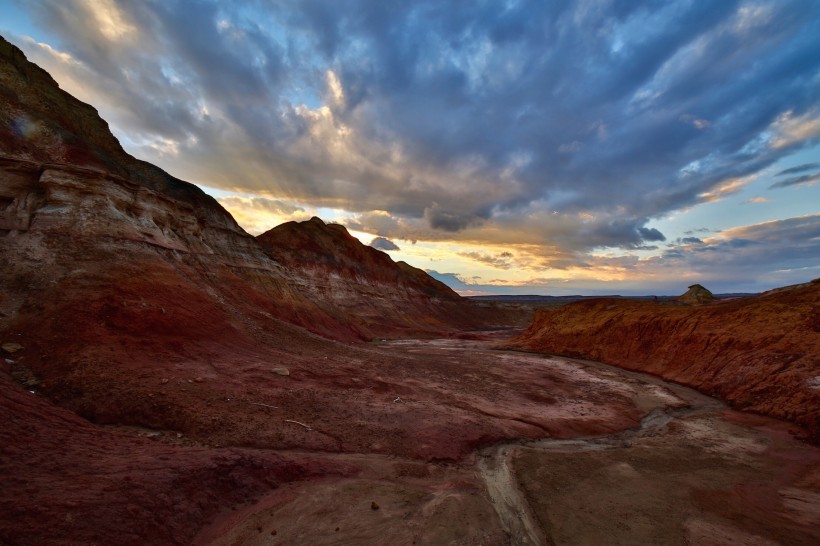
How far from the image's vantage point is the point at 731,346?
2197 centimetres

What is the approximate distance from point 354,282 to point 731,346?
179 ft

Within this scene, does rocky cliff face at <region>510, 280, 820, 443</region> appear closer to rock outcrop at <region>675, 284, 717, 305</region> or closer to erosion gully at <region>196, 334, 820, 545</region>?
erosion gully at <region>196, 334, 820, 545</region>

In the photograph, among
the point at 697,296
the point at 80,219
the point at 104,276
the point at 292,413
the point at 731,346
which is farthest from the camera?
the point at 697,296

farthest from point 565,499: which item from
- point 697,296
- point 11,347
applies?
point 697,296

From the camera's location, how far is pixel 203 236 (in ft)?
99.7

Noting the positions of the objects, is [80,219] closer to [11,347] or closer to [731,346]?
[11,347]

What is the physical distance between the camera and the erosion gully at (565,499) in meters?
6.45

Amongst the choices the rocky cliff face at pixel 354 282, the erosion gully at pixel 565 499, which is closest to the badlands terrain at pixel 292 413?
the erosion gully at pixel 565 499

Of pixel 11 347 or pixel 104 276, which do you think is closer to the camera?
pixel 11 347

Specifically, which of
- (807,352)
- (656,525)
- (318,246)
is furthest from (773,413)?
(318,246)

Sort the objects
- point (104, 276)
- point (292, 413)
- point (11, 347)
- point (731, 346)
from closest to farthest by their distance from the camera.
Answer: point (11, 347) → point (292, 413) → point (104, 276) → point (731, 346)

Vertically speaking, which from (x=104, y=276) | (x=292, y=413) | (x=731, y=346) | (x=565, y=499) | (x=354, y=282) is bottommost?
(x=565, y=499)

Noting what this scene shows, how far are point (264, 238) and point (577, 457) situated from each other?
61.4 m

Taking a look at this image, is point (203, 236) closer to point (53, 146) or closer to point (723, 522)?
point (53, 146)
